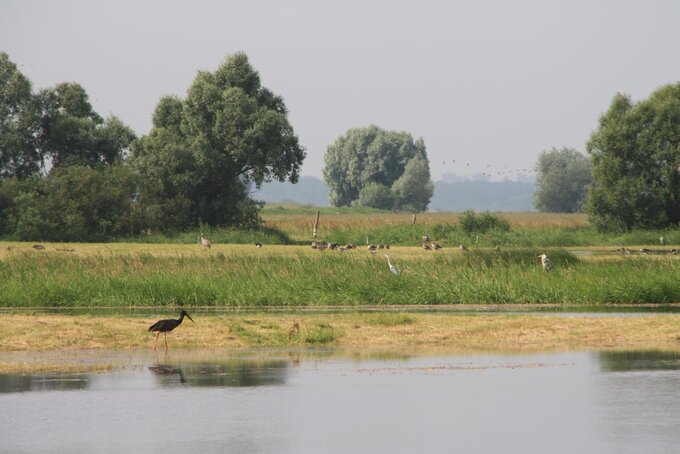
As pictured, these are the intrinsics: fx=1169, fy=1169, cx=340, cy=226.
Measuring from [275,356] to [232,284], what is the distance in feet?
38.0

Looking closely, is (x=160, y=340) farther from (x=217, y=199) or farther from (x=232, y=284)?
(x=217, y=199)

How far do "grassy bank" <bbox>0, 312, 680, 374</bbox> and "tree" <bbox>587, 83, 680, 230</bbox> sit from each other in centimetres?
4929

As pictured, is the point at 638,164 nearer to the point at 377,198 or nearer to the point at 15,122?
the point at 15,122

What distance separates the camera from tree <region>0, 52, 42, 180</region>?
259ft

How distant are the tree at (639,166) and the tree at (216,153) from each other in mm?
20533

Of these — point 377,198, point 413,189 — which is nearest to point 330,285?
point 377,198

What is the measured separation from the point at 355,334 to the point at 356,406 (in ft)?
30.6

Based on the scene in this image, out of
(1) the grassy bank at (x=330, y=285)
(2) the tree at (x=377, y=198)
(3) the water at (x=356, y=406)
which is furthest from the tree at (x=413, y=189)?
(3) the water at (x=356, y=406)

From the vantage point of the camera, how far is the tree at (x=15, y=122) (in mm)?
78875

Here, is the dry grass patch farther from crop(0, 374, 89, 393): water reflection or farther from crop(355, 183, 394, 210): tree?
crop(355, 183, 394, 210): tree

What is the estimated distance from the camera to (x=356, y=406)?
715 inches

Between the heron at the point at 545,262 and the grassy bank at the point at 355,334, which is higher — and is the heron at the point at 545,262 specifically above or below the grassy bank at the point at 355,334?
above

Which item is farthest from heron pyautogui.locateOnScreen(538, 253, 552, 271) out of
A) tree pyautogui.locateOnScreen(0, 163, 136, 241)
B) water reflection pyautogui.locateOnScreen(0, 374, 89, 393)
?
tree pyautogui.locateOnScreen(0, 163, 136, 241)

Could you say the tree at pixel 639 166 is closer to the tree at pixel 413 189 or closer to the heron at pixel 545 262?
the heron at pixel 545 262
